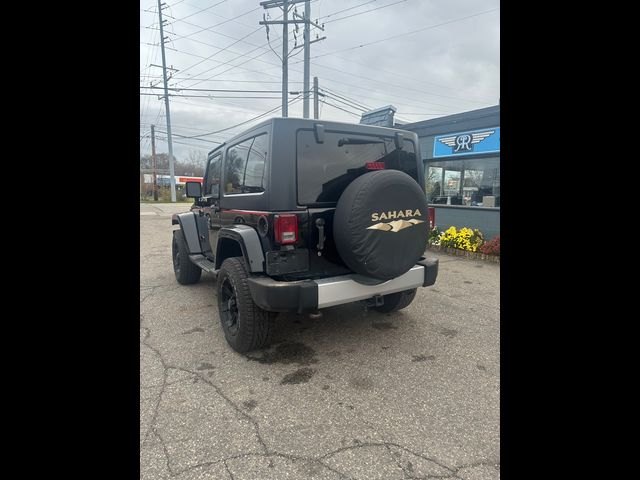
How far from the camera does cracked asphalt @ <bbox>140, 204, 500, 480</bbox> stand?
1895 mm

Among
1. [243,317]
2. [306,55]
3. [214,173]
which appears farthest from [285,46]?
[243,317]

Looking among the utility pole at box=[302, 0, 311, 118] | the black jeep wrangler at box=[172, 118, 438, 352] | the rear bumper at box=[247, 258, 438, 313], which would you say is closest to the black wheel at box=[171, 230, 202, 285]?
the black jeep wrangler at box=[172, 118, 438, 352]

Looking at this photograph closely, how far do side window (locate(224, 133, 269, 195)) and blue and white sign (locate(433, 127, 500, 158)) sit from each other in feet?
22.8

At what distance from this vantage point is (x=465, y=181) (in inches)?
366

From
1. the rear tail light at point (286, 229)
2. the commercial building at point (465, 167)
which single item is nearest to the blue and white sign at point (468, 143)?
the commercial building at point (465, 167)

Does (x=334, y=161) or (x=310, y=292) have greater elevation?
(x=334, y=161)

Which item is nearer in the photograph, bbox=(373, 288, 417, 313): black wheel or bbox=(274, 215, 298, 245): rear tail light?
bbox=(274, 215, 298, 245): rear tail light

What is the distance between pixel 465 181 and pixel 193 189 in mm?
7263

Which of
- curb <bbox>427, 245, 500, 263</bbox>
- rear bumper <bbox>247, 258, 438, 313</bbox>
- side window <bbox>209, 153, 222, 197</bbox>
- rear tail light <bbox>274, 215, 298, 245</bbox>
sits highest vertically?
side window <bbox>209, 153, 222, 197</bbox>

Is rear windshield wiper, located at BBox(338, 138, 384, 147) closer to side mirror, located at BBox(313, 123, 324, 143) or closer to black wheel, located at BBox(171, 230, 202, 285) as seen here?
side mirror, located at BBox(313, 123, 324, 143)

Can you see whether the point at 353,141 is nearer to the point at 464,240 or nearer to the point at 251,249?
the point at 251,249

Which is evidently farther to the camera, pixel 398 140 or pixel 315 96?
pixel 315 96

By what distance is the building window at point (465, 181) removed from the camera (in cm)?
859
